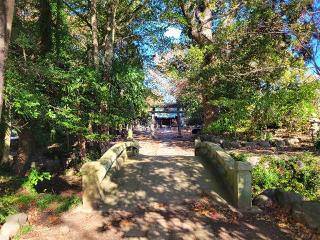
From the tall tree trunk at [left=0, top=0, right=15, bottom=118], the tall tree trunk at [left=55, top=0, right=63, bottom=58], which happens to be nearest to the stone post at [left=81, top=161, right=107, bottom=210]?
the tall tree trunk at [left=0, top=0, right=15, bottom=118]

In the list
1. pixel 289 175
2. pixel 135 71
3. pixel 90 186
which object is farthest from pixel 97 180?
pixel 289 175

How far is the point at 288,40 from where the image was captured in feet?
63.9

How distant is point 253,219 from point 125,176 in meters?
3.80

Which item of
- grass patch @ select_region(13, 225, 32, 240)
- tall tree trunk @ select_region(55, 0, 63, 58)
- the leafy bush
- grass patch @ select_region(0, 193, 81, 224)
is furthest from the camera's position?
tall tree trunk @ select_region(55, 0, 63, 58)

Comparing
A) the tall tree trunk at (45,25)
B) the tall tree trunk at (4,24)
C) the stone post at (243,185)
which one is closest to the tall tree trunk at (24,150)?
the tall tree trunk at (45,25)

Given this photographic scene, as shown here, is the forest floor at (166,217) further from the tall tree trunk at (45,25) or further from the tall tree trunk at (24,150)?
the tall tree trunk at (45,25)

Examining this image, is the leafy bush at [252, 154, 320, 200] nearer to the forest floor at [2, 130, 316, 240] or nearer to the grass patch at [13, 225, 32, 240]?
the forest floor at [2, 130, 316, 240]

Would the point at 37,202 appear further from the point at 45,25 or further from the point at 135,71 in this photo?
the point at 45,25

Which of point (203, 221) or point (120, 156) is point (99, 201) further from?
point (120, 156)

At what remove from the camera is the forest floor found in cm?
683

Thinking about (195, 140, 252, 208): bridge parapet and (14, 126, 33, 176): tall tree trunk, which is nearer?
(195, 140, 252, 208): bridge parapet

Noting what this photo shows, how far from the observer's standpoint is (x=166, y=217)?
24.5 ft

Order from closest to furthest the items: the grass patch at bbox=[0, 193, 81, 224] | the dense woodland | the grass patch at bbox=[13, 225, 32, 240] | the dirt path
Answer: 1. the grass patch at bbox=[13, 225, 32, 240]
2. the dirt path
3. the grass patch at bbox=[0, 193, 81, 224]
4. the dense woodland

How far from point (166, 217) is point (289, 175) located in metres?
→ 6.46
